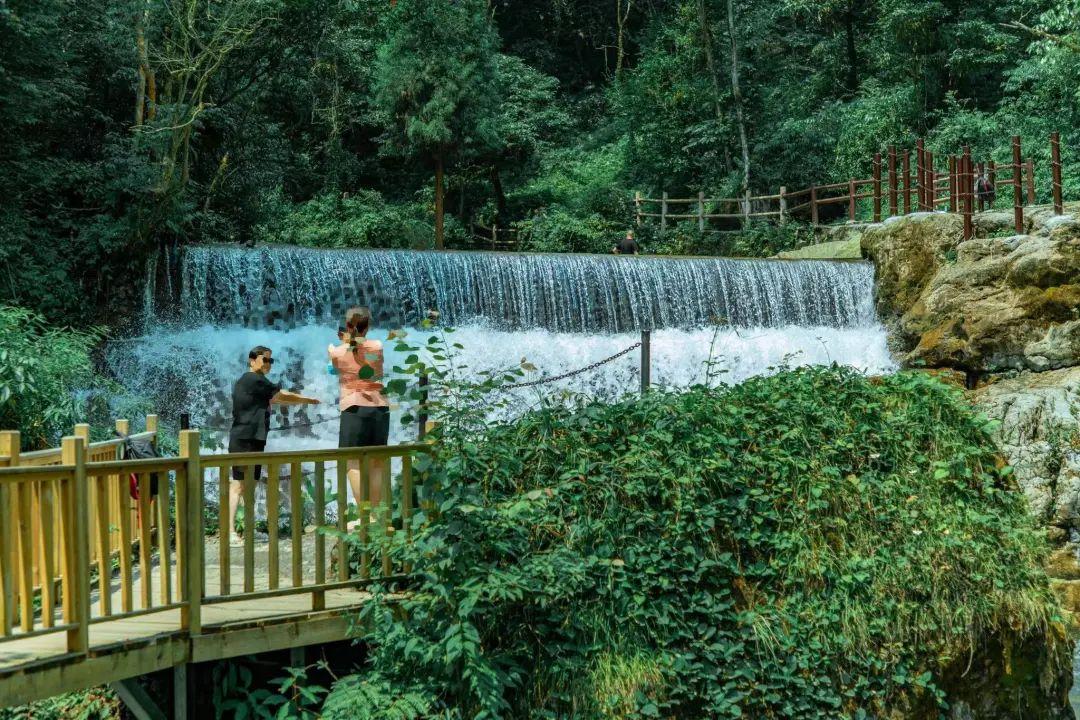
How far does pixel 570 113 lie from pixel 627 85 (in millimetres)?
4359

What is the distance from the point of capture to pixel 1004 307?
49.0 feet

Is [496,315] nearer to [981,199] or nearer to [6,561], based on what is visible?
[981,199]

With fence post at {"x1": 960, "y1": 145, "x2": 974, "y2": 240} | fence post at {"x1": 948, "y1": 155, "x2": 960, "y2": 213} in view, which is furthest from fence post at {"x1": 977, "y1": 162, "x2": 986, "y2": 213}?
fence post at {"x1": 960, "y1": 145, "x2": 974, "y2": 240}

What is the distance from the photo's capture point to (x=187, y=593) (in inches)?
229

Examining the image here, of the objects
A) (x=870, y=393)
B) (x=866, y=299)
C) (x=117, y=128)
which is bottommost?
(x=870, y=393)

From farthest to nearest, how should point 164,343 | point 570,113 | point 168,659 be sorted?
point 570,113 → point 164,343 → point 168,659

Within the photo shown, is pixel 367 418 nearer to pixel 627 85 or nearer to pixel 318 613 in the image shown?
pixel 318 613

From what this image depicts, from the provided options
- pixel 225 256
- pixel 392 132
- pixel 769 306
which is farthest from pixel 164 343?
pixel 392 132

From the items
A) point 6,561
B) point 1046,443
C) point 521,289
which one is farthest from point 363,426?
point 521,289

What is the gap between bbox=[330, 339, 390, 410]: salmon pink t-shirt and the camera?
7.30 m

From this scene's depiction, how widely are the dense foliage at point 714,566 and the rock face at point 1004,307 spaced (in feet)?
18.6

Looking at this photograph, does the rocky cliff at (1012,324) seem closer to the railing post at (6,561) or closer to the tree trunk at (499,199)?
the railing post at (6,561)

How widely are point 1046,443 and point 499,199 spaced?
22543mm

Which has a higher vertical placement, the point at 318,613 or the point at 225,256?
the point at 225,256
